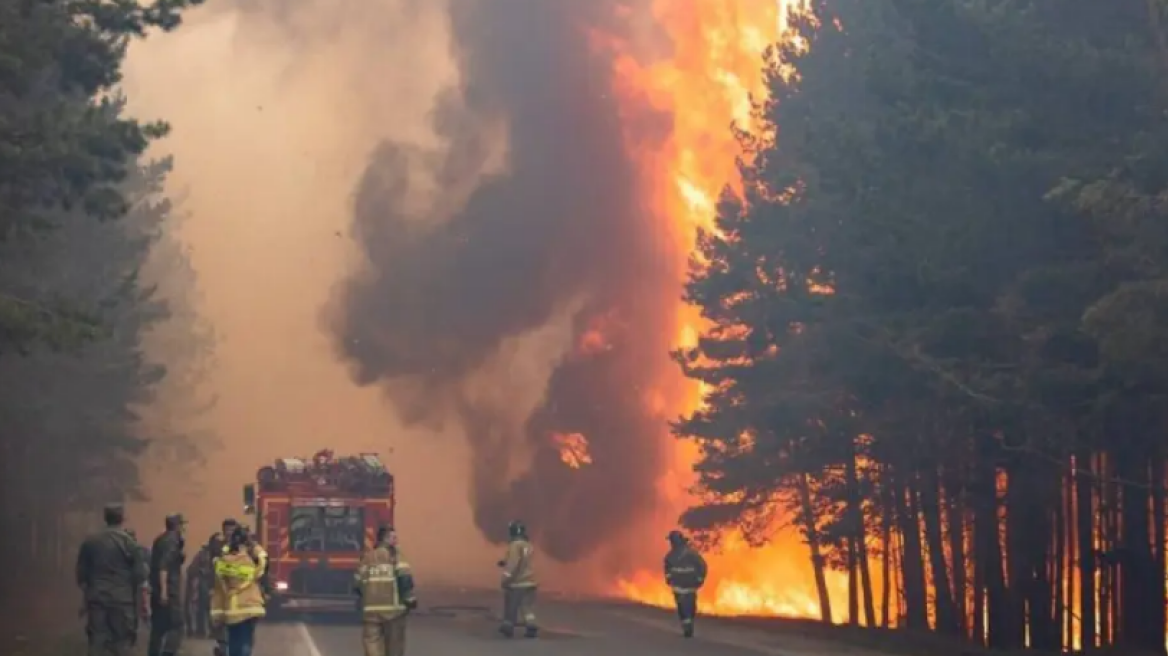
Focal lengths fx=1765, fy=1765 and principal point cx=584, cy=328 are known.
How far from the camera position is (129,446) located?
50906 millimetres

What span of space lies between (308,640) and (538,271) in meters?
30.8

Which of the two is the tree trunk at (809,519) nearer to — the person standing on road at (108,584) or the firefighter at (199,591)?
the firefighter at (199,591)

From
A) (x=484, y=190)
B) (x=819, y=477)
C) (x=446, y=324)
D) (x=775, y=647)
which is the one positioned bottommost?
(x=775, y=647)

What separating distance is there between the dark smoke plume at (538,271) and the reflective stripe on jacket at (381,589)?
34.8m

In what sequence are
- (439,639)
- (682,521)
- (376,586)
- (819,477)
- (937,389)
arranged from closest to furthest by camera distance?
(376,586) → (937,389) → (439,639) → (819,477) → (682,521)

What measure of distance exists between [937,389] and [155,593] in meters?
11.7

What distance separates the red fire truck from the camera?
3406cm

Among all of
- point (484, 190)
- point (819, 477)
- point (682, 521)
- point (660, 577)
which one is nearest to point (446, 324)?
point (484, 190)

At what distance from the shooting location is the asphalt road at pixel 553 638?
25.0 metres

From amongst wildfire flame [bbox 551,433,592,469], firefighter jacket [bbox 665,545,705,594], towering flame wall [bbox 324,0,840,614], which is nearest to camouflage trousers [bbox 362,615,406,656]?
firefighter jacket [bbox 665,545,705,594]

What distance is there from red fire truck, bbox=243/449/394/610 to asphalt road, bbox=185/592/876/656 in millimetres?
800

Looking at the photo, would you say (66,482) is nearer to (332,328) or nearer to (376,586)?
(332,328)

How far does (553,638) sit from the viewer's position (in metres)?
28.4

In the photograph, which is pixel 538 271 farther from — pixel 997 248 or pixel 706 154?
pixel 997 248
